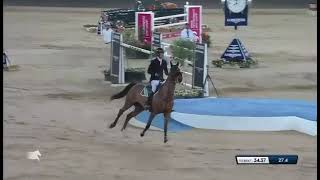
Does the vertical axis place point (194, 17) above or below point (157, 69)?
below

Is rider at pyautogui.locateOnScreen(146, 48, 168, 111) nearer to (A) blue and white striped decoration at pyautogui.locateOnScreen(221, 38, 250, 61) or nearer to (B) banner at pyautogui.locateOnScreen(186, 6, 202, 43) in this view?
(A) blue and white striped decoration at pyautogui.locateOnScreen(221, 38, 250, 61)

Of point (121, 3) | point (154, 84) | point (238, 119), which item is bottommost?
point (238, 119)

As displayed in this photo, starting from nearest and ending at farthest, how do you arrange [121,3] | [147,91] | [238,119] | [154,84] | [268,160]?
1. [268,160]
2. [147,91]
3. [154,84]
4. [238,119]
5. [121,3]

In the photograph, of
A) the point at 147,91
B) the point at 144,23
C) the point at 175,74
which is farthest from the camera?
the point at 144,23

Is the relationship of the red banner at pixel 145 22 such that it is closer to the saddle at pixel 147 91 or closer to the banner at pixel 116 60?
the banner at pixel 116 60


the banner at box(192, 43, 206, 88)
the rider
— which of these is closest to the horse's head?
the rider

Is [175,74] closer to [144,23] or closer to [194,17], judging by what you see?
[144,23]

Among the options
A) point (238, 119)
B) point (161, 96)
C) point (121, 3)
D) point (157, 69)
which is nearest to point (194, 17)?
point (238, 119)

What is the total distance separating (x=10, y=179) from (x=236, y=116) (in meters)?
4.83

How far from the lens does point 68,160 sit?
10445mm

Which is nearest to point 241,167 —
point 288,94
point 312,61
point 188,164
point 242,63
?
point 188,164

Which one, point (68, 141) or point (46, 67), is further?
point (46, 67)

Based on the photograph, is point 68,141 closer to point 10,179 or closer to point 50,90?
point 10,179

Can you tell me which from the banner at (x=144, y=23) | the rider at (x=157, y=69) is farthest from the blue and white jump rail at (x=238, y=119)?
the banner at (x=144, y=23)
